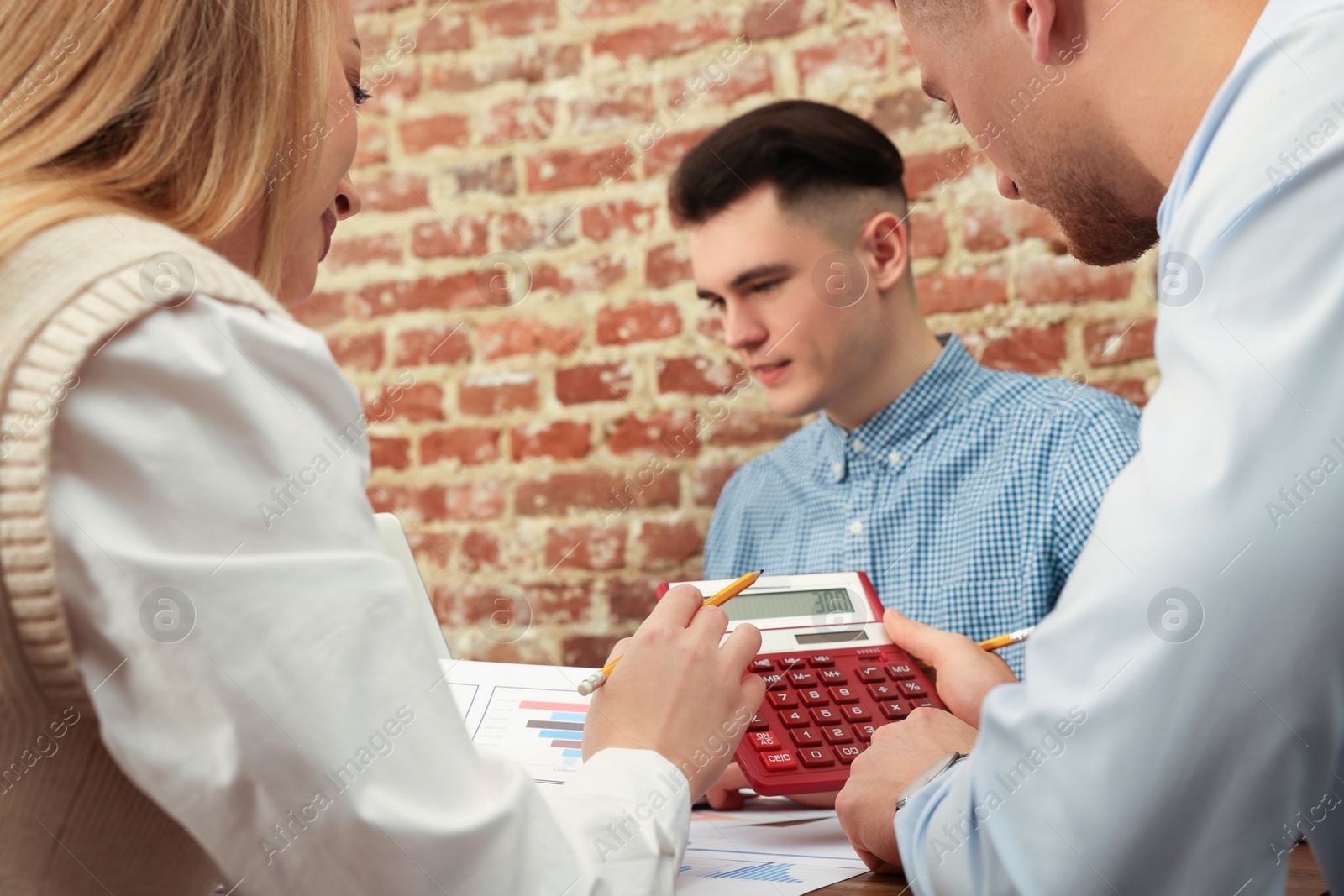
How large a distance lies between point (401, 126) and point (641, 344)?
0.56m

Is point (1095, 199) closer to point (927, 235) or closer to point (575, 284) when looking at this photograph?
point (927, 235)

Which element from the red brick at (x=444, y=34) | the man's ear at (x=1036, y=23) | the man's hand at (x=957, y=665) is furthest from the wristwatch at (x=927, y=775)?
the red brick at (x=444, y=34)

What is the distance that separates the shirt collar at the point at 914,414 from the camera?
4.44ft

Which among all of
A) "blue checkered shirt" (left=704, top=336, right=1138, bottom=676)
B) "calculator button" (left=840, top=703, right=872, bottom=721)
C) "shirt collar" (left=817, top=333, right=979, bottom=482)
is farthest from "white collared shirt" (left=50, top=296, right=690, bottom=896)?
"shirt collar" (left=817, top=333, right=979, bottom=482)

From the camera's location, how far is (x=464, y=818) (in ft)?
1.28

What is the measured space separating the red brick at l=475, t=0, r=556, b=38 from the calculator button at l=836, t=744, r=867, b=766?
1276mm

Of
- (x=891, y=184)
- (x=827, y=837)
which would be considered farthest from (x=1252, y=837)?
(x=891, y=184)

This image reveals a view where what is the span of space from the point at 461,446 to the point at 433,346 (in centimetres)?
17

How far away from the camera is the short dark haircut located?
139cm

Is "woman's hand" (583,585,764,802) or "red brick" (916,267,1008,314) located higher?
"red brick" (916,267,1008,314)

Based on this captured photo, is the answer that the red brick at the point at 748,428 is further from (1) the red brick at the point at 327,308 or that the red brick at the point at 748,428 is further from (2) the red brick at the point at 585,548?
(1) the red brick at the point at 327,308

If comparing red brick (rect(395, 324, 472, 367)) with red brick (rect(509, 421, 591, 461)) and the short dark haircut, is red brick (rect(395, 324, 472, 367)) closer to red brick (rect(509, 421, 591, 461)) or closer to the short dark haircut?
red brick (rect(509, 421, 591, 461))

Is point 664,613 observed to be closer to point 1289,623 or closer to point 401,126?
point 1289,623

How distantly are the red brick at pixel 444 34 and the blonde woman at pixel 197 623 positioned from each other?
1274 mm
